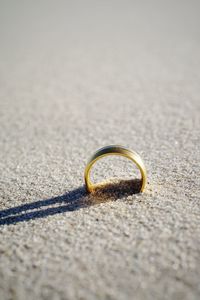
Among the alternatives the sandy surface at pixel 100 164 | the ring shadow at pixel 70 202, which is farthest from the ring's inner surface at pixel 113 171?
the ring shadow at pixel 70 202

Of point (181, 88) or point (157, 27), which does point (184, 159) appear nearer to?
point (181, 88)

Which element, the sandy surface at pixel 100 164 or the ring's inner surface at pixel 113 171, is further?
the ring's inner surface at pixel 113 171

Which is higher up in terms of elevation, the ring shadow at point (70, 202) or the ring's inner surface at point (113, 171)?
the ring's inner surface at point (113, 171)

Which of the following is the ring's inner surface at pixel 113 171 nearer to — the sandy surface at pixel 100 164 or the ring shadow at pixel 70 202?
the sandy surface at pixel 100 164

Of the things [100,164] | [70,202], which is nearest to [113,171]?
[100,164]

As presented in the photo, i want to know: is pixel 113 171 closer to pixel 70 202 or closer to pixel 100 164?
pixel 100 164

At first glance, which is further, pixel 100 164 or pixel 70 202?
pixel 100 164

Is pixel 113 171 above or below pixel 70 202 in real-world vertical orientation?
above
